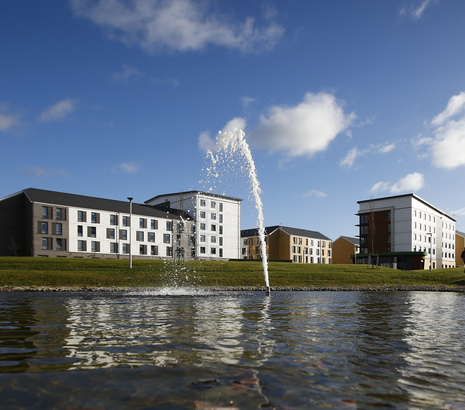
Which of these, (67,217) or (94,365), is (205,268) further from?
(94,365)

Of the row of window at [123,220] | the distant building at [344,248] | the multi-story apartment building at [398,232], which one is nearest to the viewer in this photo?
the row of window at [123,220]

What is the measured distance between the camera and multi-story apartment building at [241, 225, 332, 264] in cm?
12606

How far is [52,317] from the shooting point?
46.9ft

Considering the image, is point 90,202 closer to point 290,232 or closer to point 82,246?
point 82,246

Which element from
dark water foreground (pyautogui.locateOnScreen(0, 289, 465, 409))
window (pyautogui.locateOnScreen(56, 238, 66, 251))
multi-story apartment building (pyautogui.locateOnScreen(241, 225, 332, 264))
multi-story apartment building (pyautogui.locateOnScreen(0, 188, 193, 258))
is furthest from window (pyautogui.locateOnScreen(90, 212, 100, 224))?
dark water foreground (pyautogui.locateOnScreen(0, 289, 465, 409))

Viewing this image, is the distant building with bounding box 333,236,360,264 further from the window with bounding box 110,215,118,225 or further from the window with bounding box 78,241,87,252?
the window with bounding box 78,241,87,252

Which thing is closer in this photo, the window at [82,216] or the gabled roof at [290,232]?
the window at [82,216]

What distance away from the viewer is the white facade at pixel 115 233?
8131 cm

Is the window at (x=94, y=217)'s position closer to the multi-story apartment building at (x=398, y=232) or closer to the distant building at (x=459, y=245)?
the multi-story apartment building at (x=398, y=232)

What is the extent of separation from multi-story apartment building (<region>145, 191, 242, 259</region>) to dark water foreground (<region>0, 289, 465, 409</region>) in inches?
3462

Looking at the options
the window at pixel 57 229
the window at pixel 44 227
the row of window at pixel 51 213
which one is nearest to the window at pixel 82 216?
the row of window at pixel 51 213

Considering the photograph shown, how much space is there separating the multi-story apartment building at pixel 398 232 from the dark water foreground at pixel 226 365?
86020 mm

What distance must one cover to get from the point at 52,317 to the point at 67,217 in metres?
69.8

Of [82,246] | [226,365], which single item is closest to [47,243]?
[82,246]
